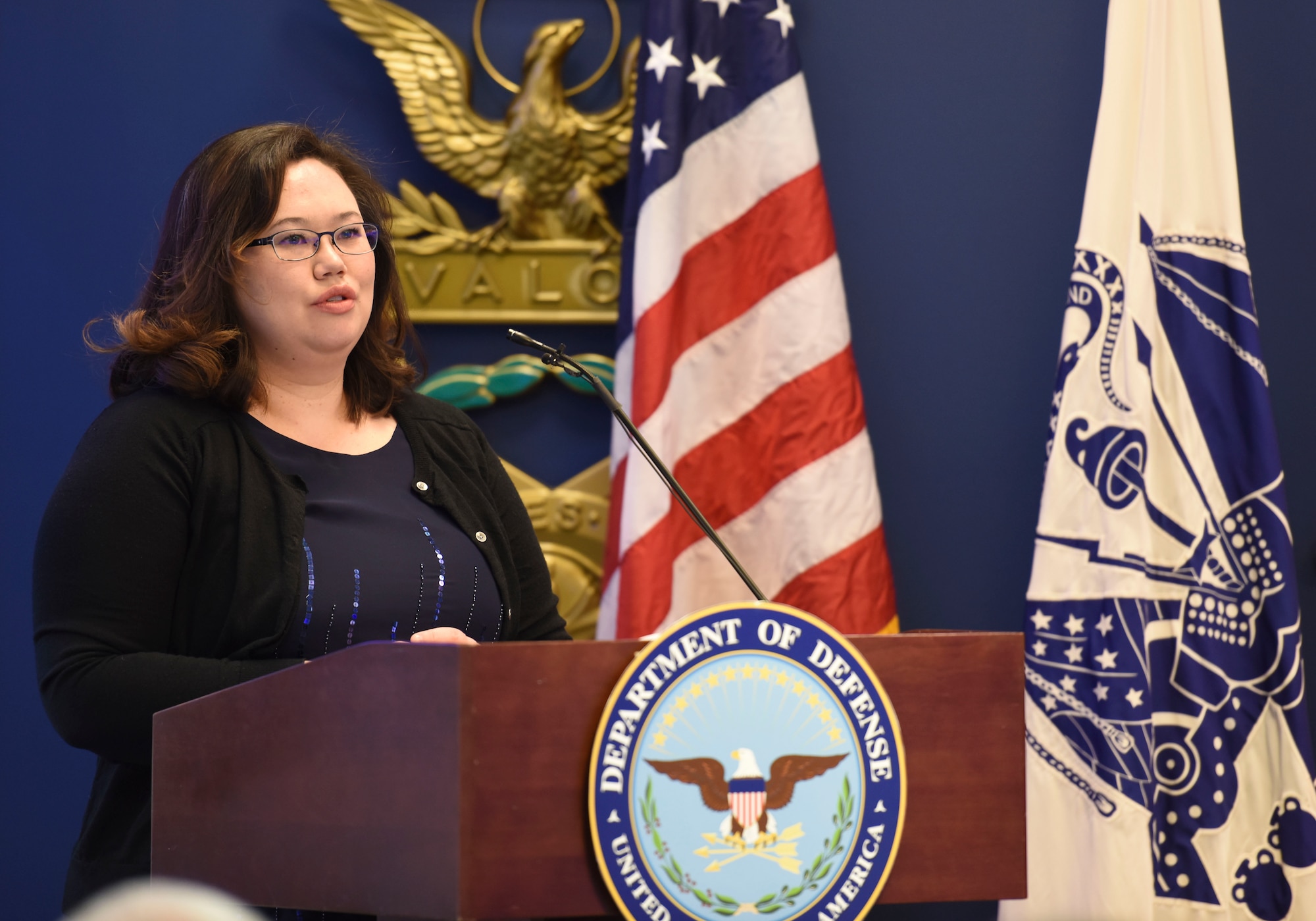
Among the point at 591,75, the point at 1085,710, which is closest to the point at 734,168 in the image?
the point at 591,75

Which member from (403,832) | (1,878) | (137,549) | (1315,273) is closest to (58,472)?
(1,878)

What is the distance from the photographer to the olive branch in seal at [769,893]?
998 millimetres

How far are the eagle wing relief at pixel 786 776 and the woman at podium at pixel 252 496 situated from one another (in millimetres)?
530

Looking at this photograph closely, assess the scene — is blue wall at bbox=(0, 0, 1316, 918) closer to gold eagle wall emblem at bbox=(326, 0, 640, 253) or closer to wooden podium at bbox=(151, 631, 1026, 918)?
gold eagle wall emblem at bbox=(326, 0, 640, 253)

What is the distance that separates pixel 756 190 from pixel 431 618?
1362 millimetres

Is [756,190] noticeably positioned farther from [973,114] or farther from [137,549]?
[137,549]

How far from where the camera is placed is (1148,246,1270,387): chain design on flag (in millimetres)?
2461

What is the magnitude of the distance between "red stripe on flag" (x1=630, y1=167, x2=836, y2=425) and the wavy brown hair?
1.00 meters

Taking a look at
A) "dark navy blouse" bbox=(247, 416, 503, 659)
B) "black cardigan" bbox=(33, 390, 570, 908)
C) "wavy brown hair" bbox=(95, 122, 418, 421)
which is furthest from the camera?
"wavy brown hair" bbox=(95, 122, 418, 421)

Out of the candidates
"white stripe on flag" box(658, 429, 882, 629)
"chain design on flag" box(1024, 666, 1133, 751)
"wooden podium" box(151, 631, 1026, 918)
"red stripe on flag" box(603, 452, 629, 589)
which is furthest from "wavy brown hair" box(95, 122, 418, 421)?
"chain design on flag" box(1024, 666, 1133, 751)

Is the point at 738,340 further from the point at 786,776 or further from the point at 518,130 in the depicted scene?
the point at 786,776

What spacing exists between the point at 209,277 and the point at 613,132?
1280 mm

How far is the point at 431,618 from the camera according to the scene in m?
1.54

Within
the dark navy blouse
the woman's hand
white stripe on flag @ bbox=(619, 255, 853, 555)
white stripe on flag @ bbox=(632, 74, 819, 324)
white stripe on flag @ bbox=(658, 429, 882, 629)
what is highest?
white stripe on flag @ bbox=(632, 74, 819, 324)
